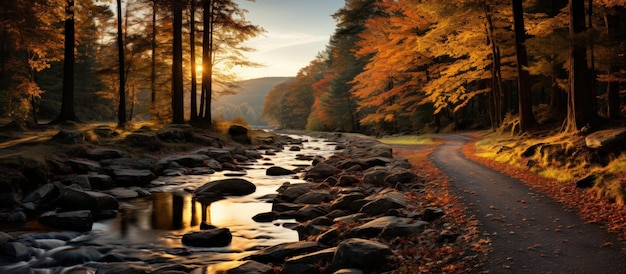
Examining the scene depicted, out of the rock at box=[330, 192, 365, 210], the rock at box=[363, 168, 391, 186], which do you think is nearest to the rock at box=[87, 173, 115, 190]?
the rock at box=[330, 192, 365, 210]

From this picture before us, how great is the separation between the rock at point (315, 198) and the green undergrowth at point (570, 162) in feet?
18.4

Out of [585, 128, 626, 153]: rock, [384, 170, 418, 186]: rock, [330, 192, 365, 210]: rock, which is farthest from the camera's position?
[384, 170, 418, 186]: rock

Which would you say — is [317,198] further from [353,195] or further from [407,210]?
[407,210]

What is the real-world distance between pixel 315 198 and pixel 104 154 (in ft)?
29.7

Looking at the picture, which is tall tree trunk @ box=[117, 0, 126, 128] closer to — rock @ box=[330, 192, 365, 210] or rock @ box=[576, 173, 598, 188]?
rock @ box=[330, 192, 365, 210]

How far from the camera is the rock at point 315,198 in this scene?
10.5 metres

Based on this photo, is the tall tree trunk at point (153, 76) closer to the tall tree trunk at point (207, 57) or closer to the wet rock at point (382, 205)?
the tall tree trunk at point (207, 57)

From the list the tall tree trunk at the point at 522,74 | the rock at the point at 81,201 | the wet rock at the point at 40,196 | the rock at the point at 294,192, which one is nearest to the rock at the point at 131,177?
the wet rock at the point at 40,196

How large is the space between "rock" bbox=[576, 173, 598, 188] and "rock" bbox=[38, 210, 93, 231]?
34.2 feet

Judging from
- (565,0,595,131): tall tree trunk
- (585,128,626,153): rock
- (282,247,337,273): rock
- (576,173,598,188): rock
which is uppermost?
(565,0,595,131): tall tree trunk

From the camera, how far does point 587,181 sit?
8492 mm

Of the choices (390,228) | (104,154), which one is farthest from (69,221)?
(104,154)

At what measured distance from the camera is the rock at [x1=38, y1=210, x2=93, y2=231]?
27.6ft

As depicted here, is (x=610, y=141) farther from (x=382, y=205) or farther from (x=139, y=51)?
(x=139, y=51)
